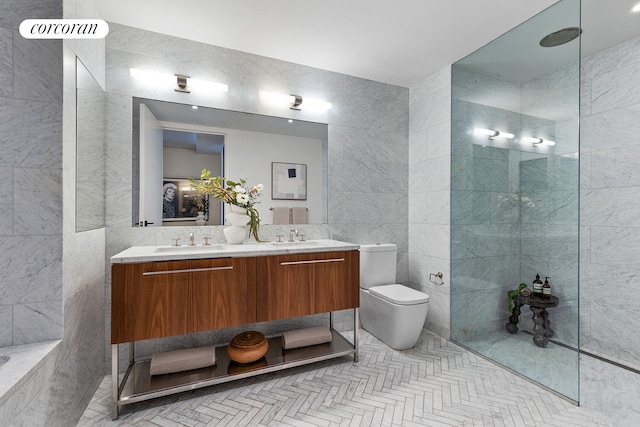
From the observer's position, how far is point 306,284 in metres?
2.13

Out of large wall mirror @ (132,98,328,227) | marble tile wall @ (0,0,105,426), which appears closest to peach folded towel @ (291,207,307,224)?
large wall mirror @ (132,98,328,227)

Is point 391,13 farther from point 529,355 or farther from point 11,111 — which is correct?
point 529,355

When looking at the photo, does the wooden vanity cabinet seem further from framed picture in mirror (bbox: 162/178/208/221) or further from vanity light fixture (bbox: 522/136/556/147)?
vanity light fixture (bbox: 522/136/556/147)

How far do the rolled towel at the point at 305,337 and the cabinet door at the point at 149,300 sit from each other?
805 millimetres

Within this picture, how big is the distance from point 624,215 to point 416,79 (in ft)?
6.80

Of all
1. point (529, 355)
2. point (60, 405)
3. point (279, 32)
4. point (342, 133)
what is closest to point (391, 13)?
point (279, 32)

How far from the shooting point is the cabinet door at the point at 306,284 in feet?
6.63

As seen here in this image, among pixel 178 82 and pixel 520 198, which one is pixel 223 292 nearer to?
pixel 178 82

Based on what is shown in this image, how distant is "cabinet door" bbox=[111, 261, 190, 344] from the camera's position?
65.1 inches

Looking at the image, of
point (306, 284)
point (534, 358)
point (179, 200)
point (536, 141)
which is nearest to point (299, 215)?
point (306, 284)

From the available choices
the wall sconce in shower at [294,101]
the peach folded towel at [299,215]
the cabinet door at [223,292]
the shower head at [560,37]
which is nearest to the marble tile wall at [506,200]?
the shower head at [560,37]

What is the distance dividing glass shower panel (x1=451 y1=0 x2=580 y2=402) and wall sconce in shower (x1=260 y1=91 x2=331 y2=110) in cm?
120

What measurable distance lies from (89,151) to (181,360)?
1.44 metres

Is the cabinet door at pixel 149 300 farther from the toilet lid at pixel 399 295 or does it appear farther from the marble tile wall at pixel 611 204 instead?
the marble tile wall at pixel 611 204
